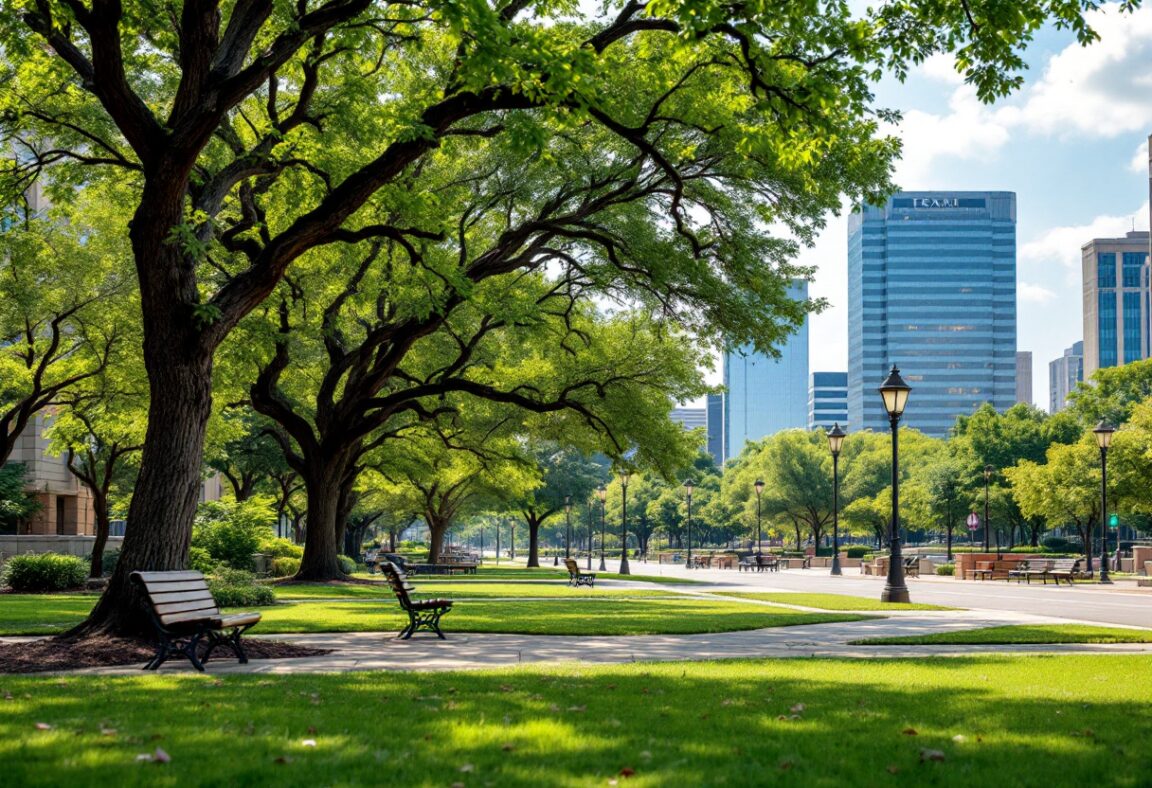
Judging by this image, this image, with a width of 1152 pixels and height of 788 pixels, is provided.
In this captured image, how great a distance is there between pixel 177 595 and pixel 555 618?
911cm

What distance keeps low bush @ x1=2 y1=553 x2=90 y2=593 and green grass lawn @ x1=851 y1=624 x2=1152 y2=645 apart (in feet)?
74.2

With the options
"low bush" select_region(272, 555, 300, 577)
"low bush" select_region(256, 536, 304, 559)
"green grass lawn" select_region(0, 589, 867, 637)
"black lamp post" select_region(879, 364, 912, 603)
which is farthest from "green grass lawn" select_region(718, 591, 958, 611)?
"low bush" select_region(256, 536, 304, 559)

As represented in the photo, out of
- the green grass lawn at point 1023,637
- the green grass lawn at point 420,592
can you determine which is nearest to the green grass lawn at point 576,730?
the green grass lawn at point 1023,637

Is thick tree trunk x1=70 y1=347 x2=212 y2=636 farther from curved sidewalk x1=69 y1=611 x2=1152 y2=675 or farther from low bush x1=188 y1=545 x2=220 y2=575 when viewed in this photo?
low bush x1=188 y1=545 x2=220 y2=575

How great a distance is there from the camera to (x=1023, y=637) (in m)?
15.5

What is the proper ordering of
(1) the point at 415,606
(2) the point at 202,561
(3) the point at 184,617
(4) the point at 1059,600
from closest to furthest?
(3) the point at 184,617, (1) the point at 415,606, (4) the point at 1059,600, (2) the point at 202,561

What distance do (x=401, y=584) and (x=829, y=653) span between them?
19.0 ft

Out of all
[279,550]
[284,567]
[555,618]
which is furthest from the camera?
[279,550]

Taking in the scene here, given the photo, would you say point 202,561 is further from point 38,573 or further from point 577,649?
point 577,649

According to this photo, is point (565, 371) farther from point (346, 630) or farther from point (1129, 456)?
point (1129, 456)

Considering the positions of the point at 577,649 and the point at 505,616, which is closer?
the point at 577,649

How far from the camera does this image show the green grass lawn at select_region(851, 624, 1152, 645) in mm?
15000

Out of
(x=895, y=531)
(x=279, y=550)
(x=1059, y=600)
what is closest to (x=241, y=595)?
(x=895, y=531)

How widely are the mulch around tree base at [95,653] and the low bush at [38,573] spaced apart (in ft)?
56.5
